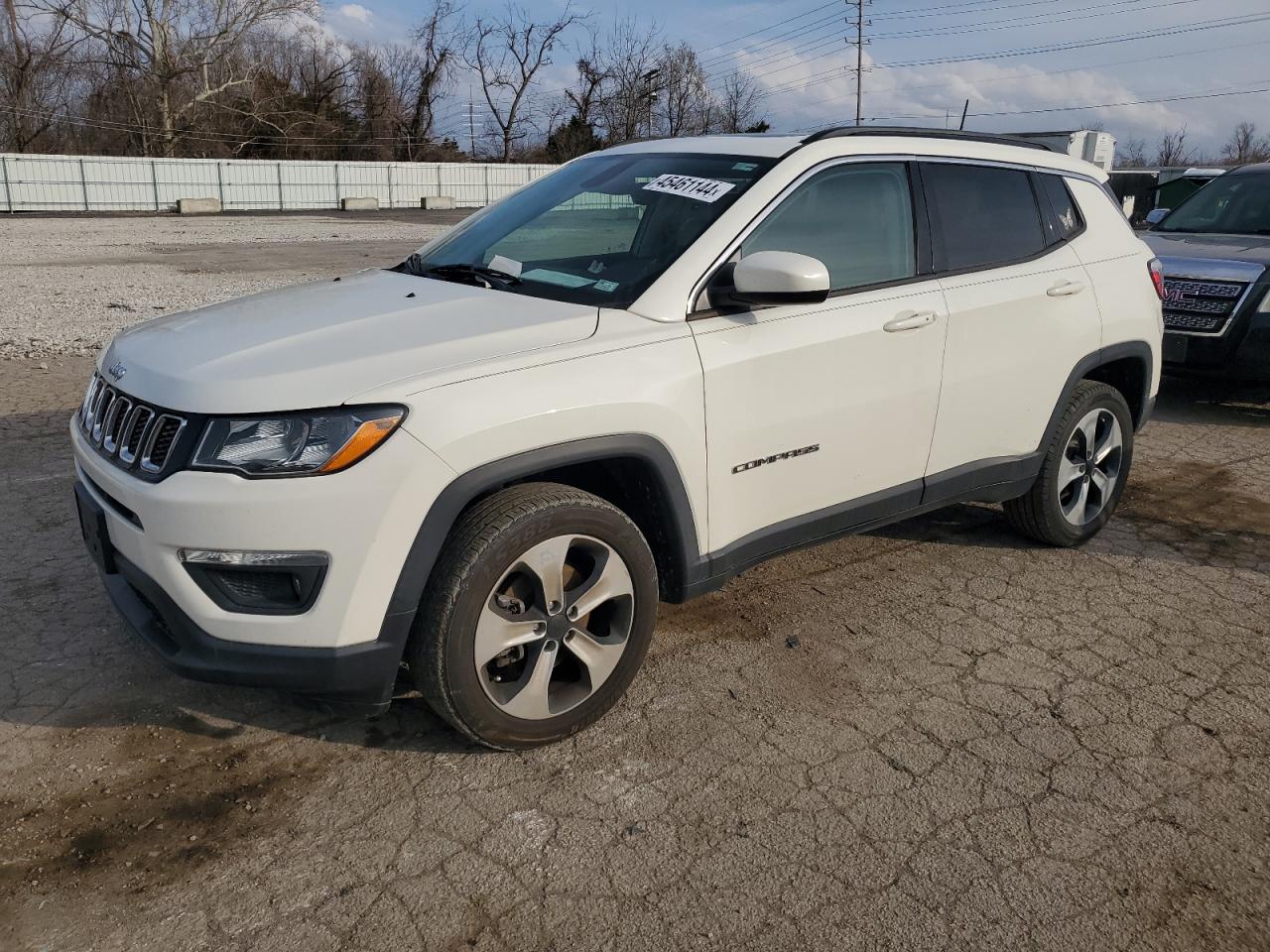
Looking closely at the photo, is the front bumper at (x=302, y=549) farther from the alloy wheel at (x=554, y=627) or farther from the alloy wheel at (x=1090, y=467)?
the alloy wheel at (x=1090, y=467)

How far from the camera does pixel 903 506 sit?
155 inches

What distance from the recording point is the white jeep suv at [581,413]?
8.61ft

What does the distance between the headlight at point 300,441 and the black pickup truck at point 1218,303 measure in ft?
22.7

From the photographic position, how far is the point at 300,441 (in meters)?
2.60

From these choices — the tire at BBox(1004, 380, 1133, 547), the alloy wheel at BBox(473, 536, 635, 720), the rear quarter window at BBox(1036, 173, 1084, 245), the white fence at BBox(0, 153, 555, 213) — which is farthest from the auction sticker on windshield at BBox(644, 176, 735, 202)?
the white fence at BBox(0, 153, 555, 213)

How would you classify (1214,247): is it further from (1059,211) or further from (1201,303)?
(1059,211)

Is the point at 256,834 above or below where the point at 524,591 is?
below

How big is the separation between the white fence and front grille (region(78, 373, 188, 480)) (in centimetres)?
3346

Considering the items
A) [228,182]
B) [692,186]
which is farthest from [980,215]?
[228,182]

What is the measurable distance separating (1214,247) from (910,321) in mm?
5715

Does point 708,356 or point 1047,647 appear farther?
point 1047,647

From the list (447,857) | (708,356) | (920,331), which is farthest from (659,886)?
(920,331)

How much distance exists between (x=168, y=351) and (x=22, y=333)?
8.13 metres

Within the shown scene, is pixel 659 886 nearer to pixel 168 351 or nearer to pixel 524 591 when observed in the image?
pixel 524 591
